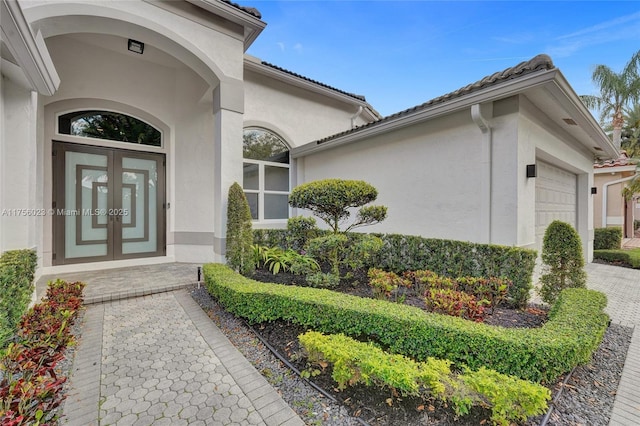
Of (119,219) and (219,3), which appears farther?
(119,219)

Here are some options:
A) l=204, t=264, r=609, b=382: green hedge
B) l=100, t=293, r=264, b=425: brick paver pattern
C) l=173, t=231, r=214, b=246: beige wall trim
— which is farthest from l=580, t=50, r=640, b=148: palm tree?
l=100, t=293, r=264, b=425: brick paver pattern

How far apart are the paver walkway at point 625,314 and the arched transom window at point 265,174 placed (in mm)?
8182

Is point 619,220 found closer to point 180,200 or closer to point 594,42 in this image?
point 594,42

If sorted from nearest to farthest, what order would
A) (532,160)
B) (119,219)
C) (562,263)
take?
(562,263) < (532,160) < (119,219)

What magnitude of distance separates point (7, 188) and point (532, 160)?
28.5ft

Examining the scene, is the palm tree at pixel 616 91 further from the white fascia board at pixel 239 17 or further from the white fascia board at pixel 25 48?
the white fascia board at pixel 25 48

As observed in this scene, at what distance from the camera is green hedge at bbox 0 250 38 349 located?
2805mm

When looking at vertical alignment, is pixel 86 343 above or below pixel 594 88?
below

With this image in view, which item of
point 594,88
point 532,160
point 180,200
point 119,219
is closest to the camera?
point 532,160

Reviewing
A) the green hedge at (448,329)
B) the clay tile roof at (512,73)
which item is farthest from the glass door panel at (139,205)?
the clay tile roof at (512,73)

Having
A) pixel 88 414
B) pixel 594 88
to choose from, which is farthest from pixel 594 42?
pixel 594 88

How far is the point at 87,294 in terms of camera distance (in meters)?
4.85

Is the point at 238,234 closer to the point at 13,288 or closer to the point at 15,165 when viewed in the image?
the point at 13,288

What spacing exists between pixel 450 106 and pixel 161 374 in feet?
20.5
